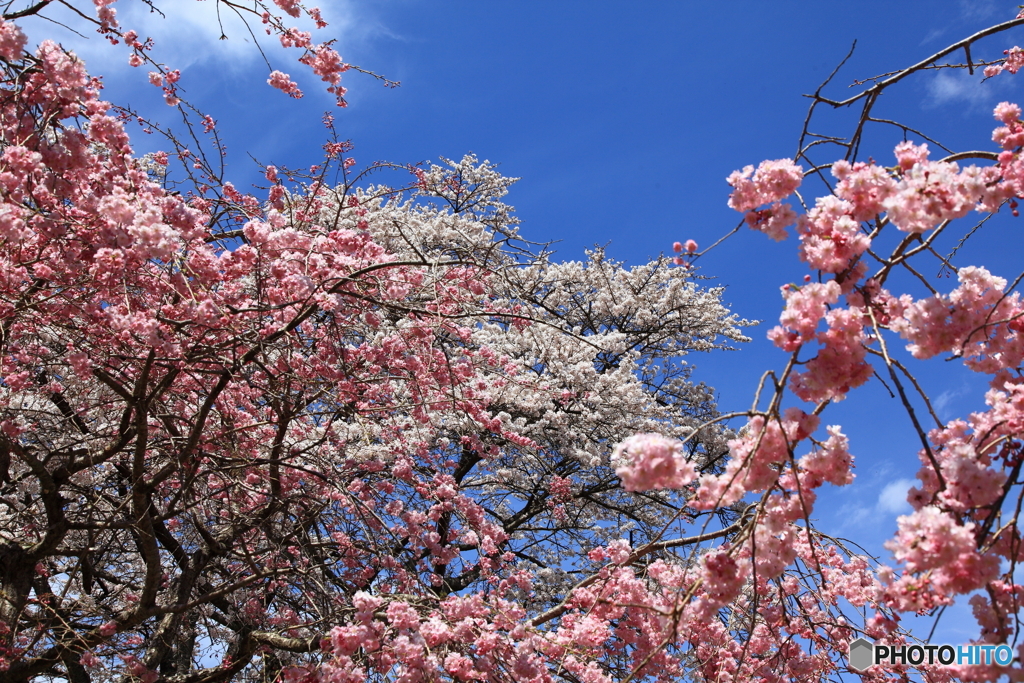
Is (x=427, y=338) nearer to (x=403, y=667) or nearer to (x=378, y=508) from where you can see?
(x=378, y=508)

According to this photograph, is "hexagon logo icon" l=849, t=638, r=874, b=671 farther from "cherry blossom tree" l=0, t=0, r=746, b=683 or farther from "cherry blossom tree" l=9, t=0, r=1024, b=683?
"cherry blossom tree" l=0, t=0, r=746, b=683

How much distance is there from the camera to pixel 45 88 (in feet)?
11.4

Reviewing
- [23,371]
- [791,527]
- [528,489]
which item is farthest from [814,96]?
[528,489]

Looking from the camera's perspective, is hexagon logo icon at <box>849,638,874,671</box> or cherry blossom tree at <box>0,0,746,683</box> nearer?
cherry blossom tree at <box>0,0,746,683</box>

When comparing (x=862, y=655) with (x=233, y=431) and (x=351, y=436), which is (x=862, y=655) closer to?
(x=233, y=431)

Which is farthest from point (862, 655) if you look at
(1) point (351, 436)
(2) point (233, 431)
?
(1) point (351, 436)

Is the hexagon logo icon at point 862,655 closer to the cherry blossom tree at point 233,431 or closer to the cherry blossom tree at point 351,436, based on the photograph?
the cherry blossom tree at point 351,436

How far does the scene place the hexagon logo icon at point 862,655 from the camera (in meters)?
4.32

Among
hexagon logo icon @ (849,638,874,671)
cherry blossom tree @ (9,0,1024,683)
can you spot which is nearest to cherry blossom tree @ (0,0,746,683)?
cherry blossom tree @ (9,0,1024,683)

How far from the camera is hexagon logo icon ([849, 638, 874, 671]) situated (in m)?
4.32

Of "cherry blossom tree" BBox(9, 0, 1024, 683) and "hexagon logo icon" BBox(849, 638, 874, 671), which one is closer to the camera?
"cherry blossom tree" BBox(9, 0, 1024, 683)

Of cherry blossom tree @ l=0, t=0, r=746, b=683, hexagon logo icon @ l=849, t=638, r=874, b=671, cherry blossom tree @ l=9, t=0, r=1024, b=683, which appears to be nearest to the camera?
cherry blossom tree @ l=9, t=0, r=1024, b=683

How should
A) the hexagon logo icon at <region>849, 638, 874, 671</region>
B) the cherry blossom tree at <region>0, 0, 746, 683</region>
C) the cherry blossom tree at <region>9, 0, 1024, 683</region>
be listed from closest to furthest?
Answer: the cherry blossom tree at <region>9, 0, 1024, 683</region>
the cherry blossom tree at <region>0, 0, 746, 683</region>
the hexagon logo icon at <region>849, 638, 874, 671</region>

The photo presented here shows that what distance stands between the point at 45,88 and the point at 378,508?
353cm
